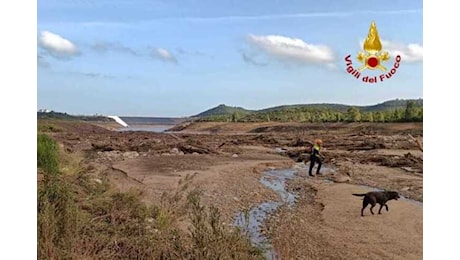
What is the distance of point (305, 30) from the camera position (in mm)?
2287

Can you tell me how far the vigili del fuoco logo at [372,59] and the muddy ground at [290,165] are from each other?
0.26 metres

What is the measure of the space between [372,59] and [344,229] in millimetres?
784

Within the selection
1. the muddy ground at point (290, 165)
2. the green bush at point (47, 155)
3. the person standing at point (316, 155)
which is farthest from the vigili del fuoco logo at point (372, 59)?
the green bush at point (47, 155)

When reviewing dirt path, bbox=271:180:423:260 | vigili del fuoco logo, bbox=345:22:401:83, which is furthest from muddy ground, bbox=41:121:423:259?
vigili del fuoco logo, bbox=345:22:401:83

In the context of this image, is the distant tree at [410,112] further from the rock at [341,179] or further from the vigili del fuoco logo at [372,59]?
the rock at [341,179]

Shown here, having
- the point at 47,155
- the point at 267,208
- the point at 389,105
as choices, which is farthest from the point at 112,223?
the point at 389,105

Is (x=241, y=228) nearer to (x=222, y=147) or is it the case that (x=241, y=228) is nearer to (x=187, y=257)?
(x=187, y=257)

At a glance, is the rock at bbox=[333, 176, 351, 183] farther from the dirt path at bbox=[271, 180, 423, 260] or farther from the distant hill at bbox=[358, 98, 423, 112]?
the distant hill at bbox=[358, 98, 423, 112]

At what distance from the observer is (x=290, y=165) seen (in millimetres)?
2447

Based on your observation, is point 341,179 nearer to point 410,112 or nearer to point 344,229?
point 344,229

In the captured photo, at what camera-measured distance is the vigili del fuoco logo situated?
2.22 meters
